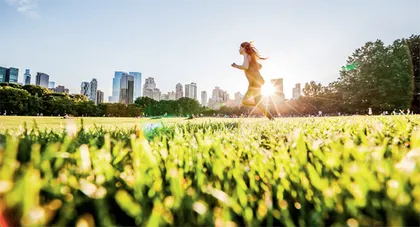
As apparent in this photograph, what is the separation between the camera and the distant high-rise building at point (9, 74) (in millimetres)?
158500

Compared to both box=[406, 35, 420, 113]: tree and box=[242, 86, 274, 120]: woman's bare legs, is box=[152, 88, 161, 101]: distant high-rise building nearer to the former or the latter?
box=[406, 35, 420, 113]: tree

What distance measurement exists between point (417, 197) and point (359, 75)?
50383mm

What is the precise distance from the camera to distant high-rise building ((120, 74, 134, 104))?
164m

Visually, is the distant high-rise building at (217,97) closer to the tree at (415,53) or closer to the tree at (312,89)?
the tree at (312,89)

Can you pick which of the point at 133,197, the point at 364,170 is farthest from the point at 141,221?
the point at 364,170

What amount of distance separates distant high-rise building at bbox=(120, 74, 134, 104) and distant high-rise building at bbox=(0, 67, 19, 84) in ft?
209

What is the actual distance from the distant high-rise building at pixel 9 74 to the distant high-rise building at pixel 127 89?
63.7 meters

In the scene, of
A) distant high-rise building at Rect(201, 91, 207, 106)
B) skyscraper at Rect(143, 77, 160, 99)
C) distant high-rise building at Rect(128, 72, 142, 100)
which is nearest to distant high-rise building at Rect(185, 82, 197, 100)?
distant high-rise building at Rect(201, 91, 207, 106)

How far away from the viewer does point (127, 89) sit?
166 meters

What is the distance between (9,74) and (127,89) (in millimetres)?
70023

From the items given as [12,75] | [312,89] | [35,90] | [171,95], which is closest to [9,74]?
[12,75]

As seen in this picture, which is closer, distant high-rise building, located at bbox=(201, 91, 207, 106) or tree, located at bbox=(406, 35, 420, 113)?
tree, located at bbox=(406, 35, 420, 113)

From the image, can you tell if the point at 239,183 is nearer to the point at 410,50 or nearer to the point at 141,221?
the point at 141,221

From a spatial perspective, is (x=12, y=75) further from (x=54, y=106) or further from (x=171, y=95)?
(x=54, y=106)
